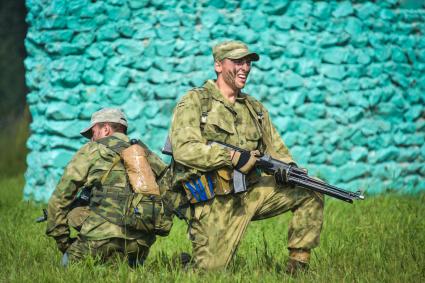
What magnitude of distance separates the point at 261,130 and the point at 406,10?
14.8ft

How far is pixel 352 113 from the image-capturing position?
8.65m

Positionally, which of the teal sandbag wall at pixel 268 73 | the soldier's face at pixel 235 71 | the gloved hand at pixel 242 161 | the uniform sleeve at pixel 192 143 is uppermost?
the soldier's face at pixel 235 71

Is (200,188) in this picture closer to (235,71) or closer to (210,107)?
(210,107)

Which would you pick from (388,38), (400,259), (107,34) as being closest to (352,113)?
(388,38)

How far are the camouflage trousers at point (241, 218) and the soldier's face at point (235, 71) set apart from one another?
2.23 ft

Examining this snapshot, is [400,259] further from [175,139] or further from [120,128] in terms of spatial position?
[120,128]

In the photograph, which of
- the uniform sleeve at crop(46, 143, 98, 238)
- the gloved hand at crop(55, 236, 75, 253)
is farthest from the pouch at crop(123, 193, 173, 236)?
the gloved hand at crop(55, 236, 75, 253)

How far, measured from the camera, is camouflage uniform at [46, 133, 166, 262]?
4.89m

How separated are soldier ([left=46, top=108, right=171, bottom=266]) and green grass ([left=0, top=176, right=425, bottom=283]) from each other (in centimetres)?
14

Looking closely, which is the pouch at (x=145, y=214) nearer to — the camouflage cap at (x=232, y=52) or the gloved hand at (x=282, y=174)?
the gloved hand at (x=282, y=174)

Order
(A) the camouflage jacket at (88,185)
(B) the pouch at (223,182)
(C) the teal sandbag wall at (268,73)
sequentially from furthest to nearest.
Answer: (C) the teal sandbag wall at (268,73)
(A) the camouflage jacket at (88,185)
(B) the pouch at (223,182)

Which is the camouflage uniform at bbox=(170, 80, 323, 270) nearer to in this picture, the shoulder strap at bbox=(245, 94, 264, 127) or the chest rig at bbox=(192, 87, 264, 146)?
the chest rig at bbox=(192, 87, 264, 146)

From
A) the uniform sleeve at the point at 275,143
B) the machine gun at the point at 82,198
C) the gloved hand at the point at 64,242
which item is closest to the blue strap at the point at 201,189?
the uniform sleeve at the point at 275,143

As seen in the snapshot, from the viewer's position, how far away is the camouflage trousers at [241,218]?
192 inches
